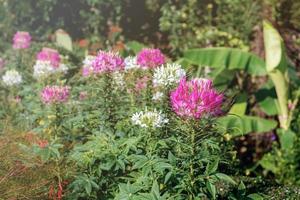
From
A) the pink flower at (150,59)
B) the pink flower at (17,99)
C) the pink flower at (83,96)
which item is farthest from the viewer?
the pink flower at (17,99)

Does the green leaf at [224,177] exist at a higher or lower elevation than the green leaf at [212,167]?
lower

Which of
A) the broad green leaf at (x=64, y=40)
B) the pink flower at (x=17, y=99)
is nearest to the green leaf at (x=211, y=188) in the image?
the pink flower at (x=17, y=99)

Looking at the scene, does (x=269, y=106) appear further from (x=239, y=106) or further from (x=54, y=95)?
(x=54, y=95)

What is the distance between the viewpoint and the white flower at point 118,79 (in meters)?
4.62

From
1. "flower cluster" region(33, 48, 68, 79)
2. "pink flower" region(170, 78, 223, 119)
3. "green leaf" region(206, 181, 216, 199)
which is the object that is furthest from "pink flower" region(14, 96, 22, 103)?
"green leaf" region(206, 181, 216, 199)

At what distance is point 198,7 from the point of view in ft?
33.2

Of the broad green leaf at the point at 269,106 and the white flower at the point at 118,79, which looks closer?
the white flower at the point at 118,79

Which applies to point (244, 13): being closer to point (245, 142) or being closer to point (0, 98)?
point (245, 142)

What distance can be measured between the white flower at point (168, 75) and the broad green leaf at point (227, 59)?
3.79 m

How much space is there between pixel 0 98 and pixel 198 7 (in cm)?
460

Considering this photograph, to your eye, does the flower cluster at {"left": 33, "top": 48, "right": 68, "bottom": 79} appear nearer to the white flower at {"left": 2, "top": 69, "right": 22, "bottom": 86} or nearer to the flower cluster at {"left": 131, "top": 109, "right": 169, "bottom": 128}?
the white flower at {"left": 2, "top": 69, "right": 22, "bottom": 86}

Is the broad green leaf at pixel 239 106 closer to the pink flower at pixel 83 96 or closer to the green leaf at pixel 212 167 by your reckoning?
the pink flower at pixel 83 96

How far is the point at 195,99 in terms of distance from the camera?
12.1ft

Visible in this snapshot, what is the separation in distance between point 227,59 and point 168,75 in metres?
3.88
